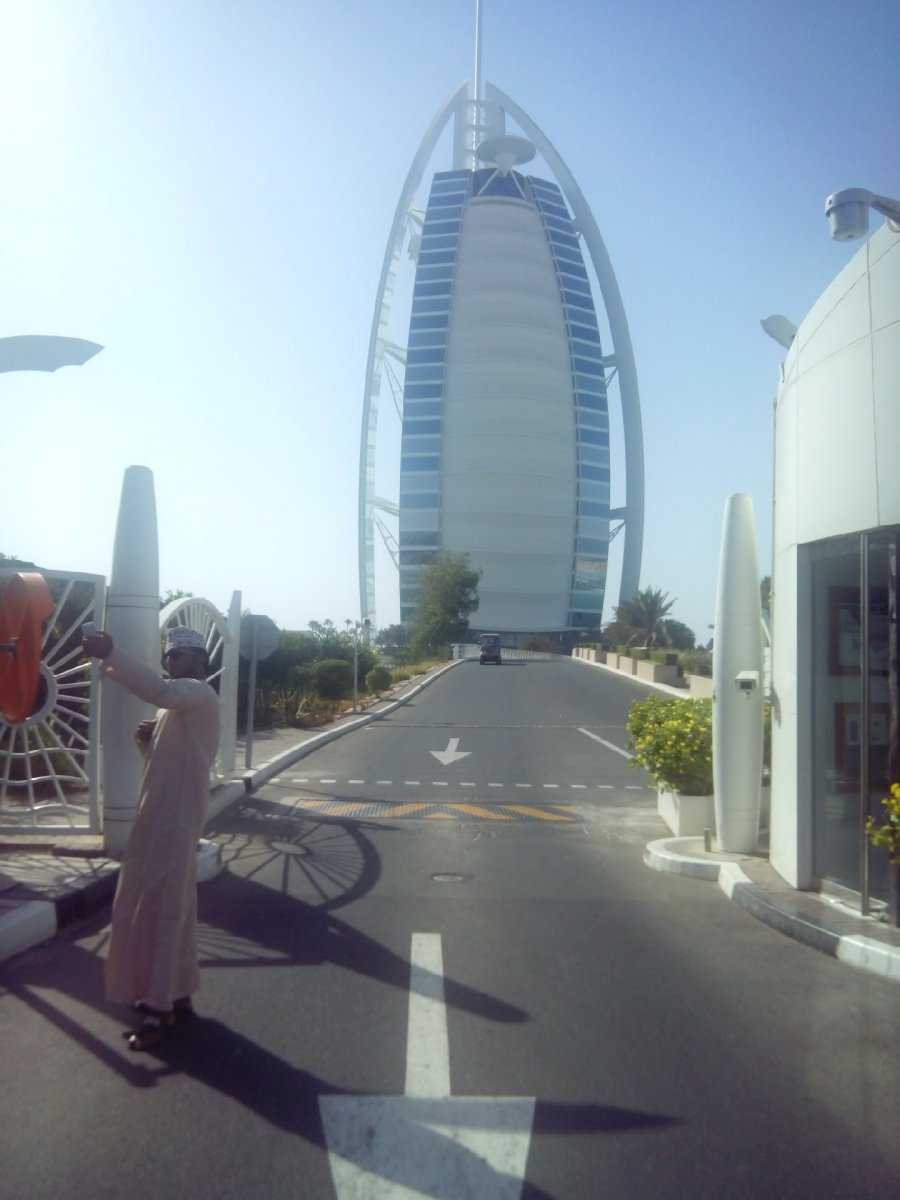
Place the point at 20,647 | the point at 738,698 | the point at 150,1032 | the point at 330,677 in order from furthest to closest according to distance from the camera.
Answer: the point at 330,677 → the point at 738,698 → the point at 20,647 → the point at 150,1032

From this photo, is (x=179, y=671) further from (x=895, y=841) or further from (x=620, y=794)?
(x=620, y=794)

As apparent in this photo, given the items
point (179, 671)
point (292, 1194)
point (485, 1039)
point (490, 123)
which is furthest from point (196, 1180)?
point (490, 123)

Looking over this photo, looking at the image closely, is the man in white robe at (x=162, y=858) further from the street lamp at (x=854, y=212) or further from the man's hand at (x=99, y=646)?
the street lamp at (x=854, y=212)

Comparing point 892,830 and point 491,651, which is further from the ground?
point 491,651

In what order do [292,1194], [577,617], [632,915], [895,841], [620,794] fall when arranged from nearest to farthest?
1. [292,1194]
2. [895,841]
3. [632,915]
4. [620,794]
5. [577,617]

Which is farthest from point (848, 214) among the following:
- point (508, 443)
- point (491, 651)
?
point (508, 443)

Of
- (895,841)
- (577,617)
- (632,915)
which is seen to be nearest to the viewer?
(895,841)

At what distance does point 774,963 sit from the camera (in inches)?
251

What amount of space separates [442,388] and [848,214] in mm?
109192

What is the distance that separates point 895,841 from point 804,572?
2.19 meters

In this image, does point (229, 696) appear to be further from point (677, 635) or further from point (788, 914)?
point (677, 635)

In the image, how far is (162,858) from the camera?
194 inches

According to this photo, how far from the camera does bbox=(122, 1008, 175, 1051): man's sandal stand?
15.8ft

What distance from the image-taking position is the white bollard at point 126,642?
28.1 feet
